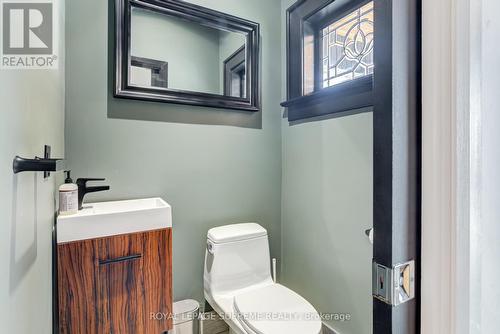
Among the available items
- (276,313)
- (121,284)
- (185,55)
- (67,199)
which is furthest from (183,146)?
(276,313)

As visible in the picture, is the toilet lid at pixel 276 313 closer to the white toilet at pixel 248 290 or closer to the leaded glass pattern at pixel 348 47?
the white toilet at pixel 248 290

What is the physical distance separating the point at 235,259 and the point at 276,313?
40 centimetres

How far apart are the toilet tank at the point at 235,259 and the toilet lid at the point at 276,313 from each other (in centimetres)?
13

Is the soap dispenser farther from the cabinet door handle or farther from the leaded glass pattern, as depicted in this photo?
the leaded glass pattern

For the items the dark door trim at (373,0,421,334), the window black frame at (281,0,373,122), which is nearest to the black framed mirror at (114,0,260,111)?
the window black frame at (281,0,373,122)

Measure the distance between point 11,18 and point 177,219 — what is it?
1247 mm

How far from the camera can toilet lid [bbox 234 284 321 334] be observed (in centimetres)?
117

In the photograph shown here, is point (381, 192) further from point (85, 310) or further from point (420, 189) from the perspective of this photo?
point (85, 310)

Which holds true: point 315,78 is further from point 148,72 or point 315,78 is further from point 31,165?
point 31,165

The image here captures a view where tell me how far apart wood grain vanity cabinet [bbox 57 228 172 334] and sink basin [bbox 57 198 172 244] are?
27mm

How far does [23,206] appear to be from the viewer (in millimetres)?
592

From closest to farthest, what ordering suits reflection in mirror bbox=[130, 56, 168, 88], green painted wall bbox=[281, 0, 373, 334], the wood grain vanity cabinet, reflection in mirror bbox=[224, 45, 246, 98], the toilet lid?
the wood grain vanity cabinet
the toilet lid
green painted wall bbox=[281, 0, 373, 334]
reflection in mirror bbox=[130, 56, 168, 88]
reflection in mirror bbox=[224, 45, 246, 98]

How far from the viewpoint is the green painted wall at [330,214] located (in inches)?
54.3

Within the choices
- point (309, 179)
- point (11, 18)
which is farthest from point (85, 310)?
point (309, 179)
